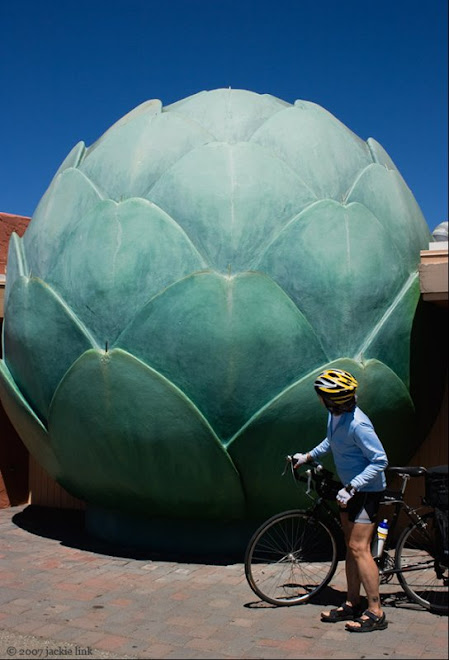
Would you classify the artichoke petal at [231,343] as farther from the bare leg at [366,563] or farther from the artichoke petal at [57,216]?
the bare leg at [366,563]

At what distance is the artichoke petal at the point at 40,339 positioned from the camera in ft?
20.4

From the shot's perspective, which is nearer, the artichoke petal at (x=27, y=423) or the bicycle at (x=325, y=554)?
the bicycle at (x=325, y=554)

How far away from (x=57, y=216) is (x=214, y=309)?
172 centimetres

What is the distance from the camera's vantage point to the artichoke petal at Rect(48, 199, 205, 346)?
5.97 meters

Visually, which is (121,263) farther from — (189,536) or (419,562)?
(419,562)

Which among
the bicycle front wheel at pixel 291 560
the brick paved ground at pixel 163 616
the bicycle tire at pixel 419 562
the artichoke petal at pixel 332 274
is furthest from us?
the artichoke petal at pixel 332 274

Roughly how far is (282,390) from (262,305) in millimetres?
625

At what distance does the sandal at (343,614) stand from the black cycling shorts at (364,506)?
53 centimetres

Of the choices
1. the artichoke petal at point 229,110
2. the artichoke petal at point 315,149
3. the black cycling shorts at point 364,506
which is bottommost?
the black cycling shorts at point 364,506

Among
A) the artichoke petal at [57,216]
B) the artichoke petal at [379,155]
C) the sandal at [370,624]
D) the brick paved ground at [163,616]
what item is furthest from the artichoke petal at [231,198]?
the sandal at [370,624]

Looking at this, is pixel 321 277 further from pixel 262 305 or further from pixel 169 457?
pixel 169 457

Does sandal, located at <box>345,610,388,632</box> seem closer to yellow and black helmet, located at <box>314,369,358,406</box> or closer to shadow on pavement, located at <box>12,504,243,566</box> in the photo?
yellow and black helmet, located at <box>314,369,358,406</box>

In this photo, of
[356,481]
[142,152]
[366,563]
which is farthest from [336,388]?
[142,152]

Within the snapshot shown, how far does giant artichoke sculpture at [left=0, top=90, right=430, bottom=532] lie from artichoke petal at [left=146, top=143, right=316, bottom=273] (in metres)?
0.01
